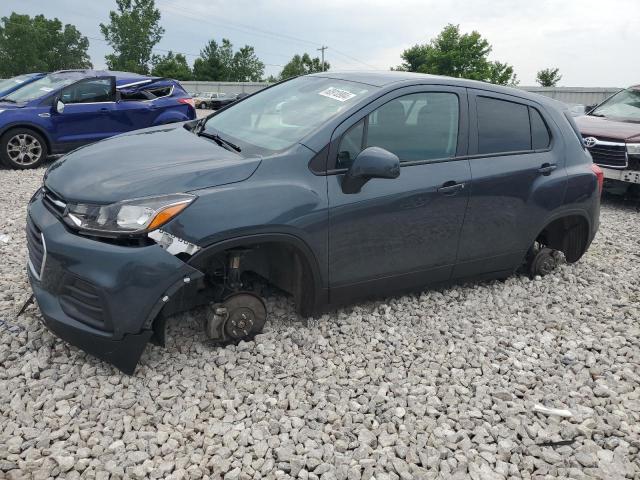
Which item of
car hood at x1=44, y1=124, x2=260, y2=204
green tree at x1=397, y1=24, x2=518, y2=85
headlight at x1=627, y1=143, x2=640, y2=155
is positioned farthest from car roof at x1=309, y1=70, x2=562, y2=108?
green tree at x1=397, y1=24, x2=518, y2=85

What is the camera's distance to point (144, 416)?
2.82 meters

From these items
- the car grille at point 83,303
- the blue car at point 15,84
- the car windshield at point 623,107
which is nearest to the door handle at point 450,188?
the car grille at point 83,303

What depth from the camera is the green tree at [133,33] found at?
69562 mm

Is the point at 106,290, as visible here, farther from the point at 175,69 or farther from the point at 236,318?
the point at 175,69

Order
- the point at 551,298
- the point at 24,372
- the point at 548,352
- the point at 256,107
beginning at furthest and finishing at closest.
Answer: the point at 551,298 → the point at 256,107 → the point at 548,352 → the point at 24,372

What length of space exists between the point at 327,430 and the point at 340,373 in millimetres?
529

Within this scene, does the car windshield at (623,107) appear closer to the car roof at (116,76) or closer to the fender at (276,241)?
the fender at (276,241)

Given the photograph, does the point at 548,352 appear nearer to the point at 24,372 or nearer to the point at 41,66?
the point at 24,372

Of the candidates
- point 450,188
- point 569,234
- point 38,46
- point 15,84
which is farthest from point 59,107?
point 38,46

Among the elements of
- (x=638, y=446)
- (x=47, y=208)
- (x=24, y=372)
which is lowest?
(x=638, y=446)

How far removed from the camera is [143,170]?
311 centimetres

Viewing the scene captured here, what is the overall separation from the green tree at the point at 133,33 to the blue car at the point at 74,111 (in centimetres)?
6319

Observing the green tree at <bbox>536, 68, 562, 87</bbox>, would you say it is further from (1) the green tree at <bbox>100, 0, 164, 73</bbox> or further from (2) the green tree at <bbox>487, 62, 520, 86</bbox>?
(1) the green tree at <bbox>100, 0, 164, 73</bbox>

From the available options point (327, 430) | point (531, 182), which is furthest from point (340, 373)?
point (531, 182)
